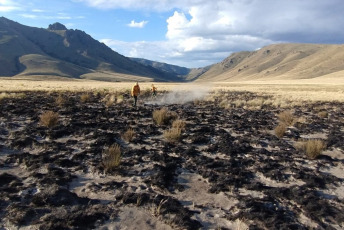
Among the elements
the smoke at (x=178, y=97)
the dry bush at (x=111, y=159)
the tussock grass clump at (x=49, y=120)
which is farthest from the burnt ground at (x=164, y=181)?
the smoke at (x=178, y=97)

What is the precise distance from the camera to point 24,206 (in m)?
6.37

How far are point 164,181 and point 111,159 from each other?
1.73 m

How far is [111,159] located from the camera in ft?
28.8

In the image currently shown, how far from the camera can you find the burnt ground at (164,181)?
631 centimetres

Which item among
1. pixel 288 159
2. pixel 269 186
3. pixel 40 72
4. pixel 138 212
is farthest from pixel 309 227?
pixel 40 72

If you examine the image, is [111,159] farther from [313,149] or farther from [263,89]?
[263,89]

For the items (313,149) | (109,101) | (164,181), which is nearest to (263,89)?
(109,101)

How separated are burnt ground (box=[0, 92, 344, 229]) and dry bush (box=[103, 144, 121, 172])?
147mm

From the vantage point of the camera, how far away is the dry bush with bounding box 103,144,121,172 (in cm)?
848

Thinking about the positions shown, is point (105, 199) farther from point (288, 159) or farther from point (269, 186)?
point (288, 159)

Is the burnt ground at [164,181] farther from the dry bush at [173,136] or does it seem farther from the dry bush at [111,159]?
the dry bush at [173,136]

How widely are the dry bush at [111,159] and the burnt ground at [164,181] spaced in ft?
0.48

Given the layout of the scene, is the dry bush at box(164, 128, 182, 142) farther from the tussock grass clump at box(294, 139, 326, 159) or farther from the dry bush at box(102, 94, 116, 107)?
the dry bush at box(102, 94, 116, 107)

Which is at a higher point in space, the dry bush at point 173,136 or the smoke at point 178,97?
the dry bush at point 173,136
